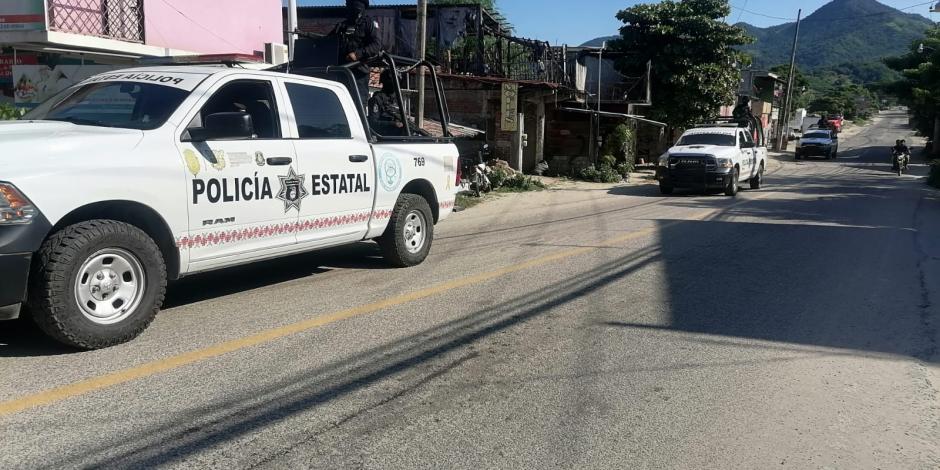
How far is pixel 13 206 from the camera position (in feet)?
13.9

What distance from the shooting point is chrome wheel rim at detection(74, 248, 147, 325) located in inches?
184

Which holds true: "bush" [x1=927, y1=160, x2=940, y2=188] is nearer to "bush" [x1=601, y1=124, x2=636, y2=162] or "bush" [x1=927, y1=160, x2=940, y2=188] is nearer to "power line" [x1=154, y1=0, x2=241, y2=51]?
"bush" [x1=601, y1=124, x2=636, y2=162]

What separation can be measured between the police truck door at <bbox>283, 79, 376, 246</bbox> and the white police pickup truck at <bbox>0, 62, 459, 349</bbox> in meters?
0.01

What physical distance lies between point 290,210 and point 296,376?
78.1 inches

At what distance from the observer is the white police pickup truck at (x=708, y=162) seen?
60.7 ft

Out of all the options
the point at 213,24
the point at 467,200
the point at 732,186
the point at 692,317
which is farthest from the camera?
the point at 732,186

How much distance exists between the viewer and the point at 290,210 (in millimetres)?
6121

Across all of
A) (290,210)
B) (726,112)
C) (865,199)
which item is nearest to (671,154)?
(865,199)

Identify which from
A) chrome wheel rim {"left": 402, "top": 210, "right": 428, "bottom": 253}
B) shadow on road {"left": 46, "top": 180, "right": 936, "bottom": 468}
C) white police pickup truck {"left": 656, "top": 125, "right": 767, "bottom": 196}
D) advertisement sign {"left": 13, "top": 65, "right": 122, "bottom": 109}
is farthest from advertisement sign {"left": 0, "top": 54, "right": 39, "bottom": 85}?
white police pickup truck {"left": 656, "top": 125, "right": 767, "bottom": 196}

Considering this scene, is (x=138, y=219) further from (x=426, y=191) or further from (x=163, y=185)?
(x=426, y=191)

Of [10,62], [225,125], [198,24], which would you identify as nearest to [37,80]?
[10,62]

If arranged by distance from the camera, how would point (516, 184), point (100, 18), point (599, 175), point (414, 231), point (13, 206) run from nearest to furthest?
point (13, 206) → point (414, 231) → point (100, 18) → point (516, 184) → point (599, 175)

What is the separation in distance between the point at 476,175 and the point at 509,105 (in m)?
4.28

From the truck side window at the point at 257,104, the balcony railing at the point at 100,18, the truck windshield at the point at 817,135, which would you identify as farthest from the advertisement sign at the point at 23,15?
the truck windshield at the point at 817,135
